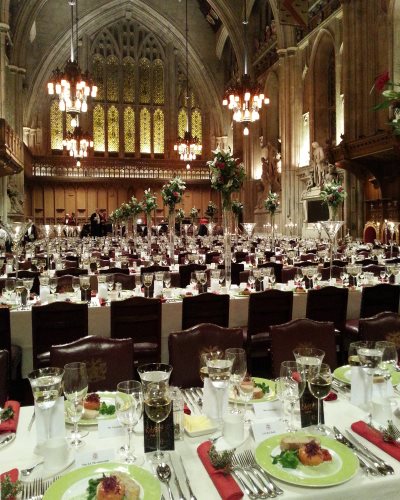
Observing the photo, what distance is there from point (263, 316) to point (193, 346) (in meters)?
1.98

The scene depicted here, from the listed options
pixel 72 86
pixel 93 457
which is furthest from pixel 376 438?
pixel 72 86

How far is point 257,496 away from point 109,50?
32.1 m

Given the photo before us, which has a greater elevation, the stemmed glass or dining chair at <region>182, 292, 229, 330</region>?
the stemmed glass

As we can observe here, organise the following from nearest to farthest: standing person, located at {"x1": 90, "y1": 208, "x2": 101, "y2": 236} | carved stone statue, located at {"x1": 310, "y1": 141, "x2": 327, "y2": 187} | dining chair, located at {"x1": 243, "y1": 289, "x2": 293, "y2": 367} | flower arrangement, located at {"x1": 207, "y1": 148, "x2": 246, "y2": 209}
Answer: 1. dining chair, located at {"x1": 243, "y1": 289, "x2": 293, "y2": 367}
2. flower arrangement, located at {"x1": 207, "y1": 148, "x2": 246, "y2": 209}
3. carved stone statue, located at {"x1": 310, "y1": 141, "x2": 327, "y2": 187}
4. standing person, located at {"x1": 90, "y1": 208, "x2": 101, "y2": 236}

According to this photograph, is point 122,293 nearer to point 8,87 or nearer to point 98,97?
point 8,87

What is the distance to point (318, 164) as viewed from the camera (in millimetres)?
19734

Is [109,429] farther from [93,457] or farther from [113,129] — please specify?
[113,129]

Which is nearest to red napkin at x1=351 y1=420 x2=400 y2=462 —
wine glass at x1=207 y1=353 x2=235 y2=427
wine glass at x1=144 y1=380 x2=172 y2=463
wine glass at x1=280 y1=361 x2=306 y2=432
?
wine glass at x1=280 y1=361 x2=306 y2=432

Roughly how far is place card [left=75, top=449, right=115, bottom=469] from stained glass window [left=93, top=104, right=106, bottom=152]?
98.4 feet

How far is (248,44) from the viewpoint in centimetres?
2661

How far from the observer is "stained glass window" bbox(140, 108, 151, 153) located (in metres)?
31.0

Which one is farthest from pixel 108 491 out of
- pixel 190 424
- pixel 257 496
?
pixel 190 424

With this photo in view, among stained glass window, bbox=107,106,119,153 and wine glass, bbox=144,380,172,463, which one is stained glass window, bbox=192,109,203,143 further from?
wine glass, bbox=144,380,172,463

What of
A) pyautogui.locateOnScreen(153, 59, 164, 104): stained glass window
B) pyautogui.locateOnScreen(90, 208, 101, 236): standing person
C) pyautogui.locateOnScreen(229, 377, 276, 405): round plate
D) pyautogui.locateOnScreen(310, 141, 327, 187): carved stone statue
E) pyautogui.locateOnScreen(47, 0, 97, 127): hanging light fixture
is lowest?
pyautogui.locateOnScreen(229, 377, 276, 405): round plate
